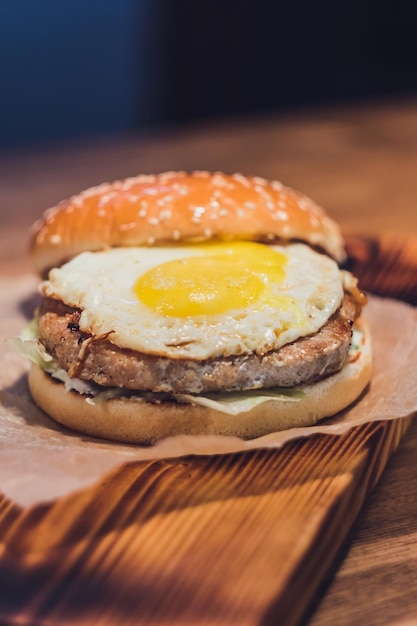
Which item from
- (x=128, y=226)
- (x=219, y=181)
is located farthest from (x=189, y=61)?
(x=128, y=226)

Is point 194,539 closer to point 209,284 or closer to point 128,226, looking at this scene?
point 209,284

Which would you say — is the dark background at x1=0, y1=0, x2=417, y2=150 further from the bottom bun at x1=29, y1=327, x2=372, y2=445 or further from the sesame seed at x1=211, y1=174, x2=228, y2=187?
the bottom bun at x1=29, y1=327, x2=372, y2=445

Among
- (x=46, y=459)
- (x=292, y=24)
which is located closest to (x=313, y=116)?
(x=292, y=24)

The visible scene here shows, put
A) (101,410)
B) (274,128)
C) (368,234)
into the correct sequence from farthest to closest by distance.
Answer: (274,128)
(368,234)
(101,410)

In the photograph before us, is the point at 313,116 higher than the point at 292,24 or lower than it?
lower

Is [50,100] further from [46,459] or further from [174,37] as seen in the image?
[46,459]

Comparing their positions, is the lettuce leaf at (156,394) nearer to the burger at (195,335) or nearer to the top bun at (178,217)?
the burger at (195,335)

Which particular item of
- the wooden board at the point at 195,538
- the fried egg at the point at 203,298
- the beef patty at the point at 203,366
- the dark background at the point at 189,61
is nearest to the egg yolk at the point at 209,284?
the fried egg at the point at 203,298
